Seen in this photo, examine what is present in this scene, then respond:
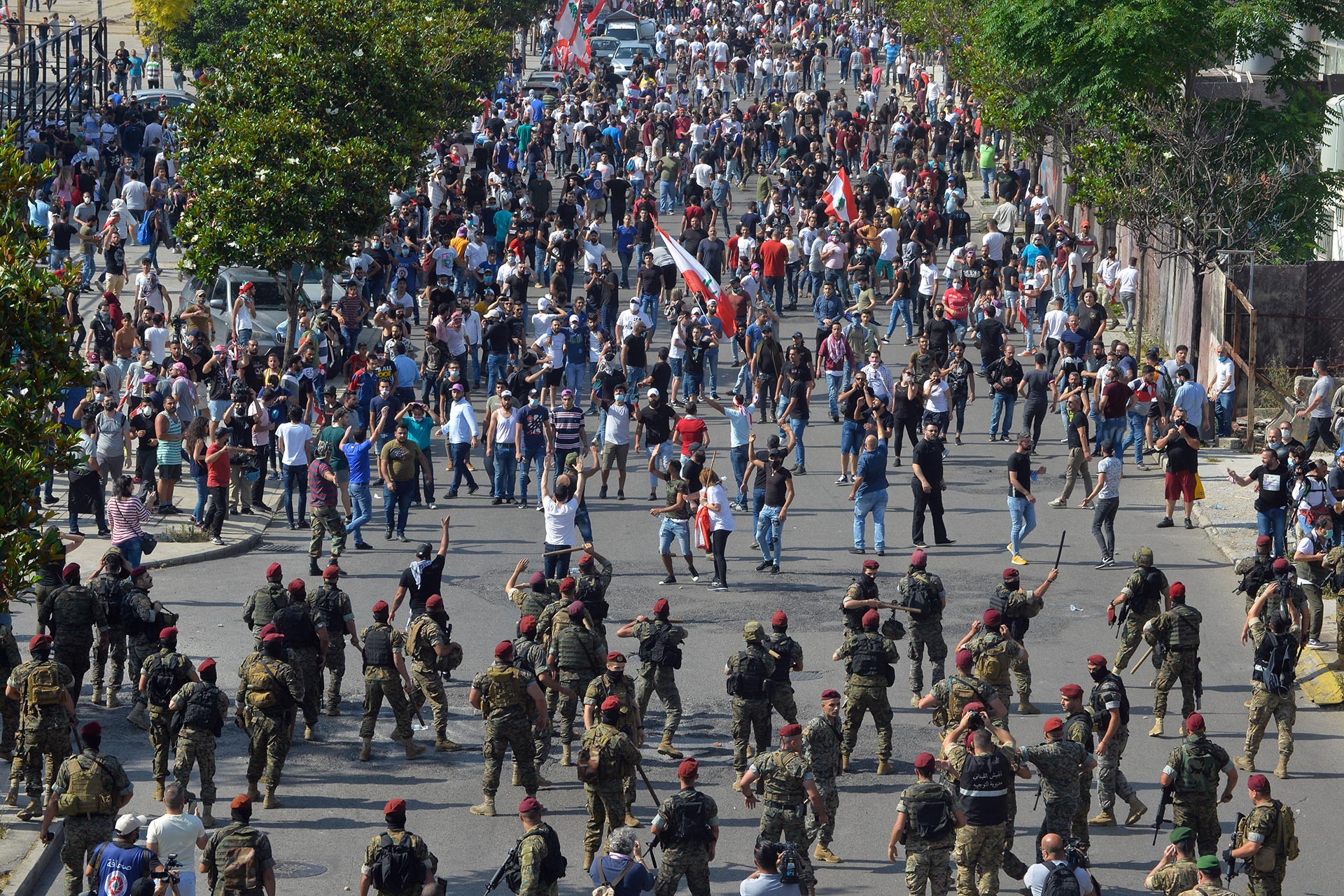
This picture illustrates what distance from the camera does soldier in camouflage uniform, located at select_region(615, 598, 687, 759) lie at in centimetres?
1563

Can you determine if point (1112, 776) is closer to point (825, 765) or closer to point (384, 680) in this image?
point (825, 765)

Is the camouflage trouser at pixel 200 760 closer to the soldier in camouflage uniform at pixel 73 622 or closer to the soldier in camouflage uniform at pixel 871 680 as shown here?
the soldier in camouflage uniform at pixel 73 622

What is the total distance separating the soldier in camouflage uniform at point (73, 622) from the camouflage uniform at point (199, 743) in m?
2.18

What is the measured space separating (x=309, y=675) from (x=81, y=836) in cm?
308

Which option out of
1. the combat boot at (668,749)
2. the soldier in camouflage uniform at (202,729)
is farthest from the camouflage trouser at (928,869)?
the soldier in camouflage uniform at (202,729)

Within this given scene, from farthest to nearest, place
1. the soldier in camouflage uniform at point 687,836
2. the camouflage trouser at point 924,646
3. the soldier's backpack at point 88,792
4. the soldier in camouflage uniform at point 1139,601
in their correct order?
1. the soldier in camouflage uniform at point 1139,601
2. the camouflage trouser at point 924,646
3. the soldier's backpack at point 88,792
4. the soldier in camouflage uniform at point 687,836

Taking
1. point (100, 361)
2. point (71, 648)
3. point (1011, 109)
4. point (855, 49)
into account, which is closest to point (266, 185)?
point (100, 361)

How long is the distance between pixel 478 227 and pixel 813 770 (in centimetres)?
2338

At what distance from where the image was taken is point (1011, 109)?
35.7 metres

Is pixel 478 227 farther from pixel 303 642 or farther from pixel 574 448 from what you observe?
pixel 303 642

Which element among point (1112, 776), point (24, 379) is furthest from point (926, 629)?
point (24, 379)

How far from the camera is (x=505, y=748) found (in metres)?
14.5

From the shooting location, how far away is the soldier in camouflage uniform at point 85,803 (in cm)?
1301

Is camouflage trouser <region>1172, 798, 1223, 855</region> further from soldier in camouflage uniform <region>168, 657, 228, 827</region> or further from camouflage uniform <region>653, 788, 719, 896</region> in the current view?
soldier in camouflage uniform <region>168, 657, 228, 827</region>
